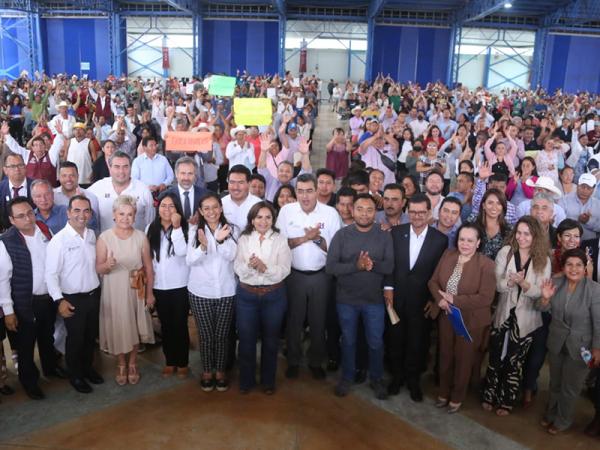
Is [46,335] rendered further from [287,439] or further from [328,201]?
[328,201]

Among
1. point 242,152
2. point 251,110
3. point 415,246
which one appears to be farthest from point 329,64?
point 415,246

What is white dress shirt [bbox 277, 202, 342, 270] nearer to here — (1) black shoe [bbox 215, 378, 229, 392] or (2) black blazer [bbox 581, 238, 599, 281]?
(1) black shoe [bbox 215, 378, 229, 392]

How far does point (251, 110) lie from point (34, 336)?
183 inches

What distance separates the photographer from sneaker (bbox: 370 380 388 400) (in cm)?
416

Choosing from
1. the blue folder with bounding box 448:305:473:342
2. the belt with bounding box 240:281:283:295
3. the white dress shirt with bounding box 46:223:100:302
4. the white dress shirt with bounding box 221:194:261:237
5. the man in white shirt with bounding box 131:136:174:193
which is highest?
the man in white shirt with bounding box 131:136:174:193

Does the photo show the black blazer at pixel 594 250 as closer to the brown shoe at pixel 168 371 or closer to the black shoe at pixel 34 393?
the brown shoe at pixel 168 371

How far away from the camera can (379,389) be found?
165 inches

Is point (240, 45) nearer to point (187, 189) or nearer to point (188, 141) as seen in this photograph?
point (188, 141)

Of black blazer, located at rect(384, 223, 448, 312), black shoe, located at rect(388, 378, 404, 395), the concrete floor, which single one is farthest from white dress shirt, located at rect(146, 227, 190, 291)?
black shoe, located at rect(388, 378, 404, 395)

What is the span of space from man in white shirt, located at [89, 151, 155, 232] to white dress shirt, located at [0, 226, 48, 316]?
943 mm

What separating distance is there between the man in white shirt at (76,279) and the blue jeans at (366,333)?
1889 mm

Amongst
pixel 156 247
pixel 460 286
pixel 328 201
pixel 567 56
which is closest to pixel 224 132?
pixel 328 201

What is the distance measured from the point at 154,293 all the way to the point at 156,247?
1.27 ft

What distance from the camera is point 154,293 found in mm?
4191
